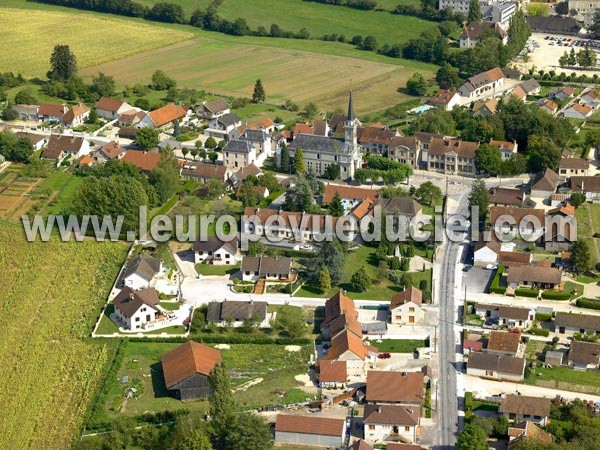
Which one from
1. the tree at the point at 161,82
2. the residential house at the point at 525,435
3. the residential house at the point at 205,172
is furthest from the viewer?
the tree at the point at 161,82

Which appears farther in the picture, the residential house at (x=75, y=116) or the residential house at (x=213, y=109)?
the residential house at (x=213, y=109)

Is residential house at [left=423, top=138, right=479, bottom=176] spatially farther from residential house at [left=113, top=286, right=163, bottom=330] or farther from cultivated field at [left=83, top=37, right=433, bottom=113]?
residential house at [left=113, top=286, right=163, bottom=330]

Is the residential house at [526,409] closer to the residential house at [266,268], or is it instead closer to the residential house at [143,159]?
the residential house at [266,268]

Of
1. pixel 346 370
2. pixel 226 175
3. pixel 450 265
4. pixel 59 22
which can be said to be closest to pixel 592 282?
pixel 450 265

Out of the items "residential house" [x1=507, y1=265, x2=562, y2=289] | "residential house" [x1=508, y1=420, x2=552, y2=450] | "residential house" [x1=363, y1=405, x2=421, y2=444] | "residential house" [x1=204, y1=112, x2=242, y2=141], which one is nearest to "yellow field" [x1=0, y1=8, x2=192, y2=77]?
"residential house" [x1=204, y1=112, x2=242, y2=141]

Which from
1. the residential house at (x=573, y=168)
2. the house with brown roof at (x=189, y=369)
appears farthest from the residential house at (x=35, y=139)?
the residential house at (x=573, y=168)

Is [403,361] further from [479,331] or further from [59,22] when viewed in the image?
[59,22]

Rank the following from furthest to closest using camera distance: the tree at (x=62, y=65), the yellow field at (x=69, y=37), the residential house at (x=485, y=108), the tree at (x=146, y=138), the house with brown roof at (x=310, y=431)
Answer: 1. the yellow field at (x=69, y=37)
2. the tree at (x=62, y=65)
3. the residential house at (x=485, y=108)
4. the tree at (x=146, y=138)
5. the house with brown roof at (x=310, y=431)
